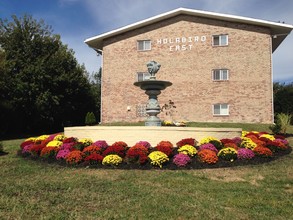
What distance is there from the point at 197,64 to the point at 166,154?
15982 mm

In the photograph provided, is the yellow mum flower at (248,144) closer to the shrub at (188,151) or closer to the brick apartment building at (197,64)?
the shrub at (188,151)

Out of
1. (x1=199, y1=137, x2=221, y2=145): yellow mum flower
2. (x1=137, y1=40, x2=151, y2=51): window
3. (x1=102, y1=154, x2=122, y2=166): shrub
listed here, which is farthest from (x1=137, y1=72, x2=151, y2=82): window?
(x1=102, y1=154, x2=122, y2=166): shrub

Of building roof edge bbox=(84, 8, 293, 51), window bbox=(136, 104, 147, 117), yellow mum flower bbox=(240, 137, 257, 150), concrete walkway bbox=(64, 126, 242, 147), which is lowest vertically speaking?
yellow mum flower bbox=(240, 137, 257, 150)

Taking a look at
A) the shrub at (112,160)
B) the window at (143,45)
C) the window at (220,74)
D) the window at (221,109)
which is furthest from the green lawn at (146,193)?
the window at (143,45)

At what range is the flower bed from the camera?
356 inches

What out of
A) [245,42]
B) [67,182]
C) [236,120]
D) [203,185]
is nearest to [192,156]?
[203,185]

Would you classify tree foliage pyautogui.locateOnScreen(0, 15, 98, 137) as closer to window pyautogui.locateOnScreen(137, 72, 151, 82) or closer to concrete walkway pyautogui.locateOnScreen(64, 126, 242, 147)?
window pyautogui.locateOnScreen(137, 72, 151, 82)

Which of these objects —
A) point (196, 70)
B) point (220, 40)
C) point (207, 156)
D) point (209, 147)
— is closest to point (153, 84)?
point (209, 147)

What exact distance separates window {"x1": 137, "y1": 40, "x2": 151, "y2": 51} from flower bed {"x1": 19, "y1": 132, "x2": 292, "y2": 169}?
15.7 meters

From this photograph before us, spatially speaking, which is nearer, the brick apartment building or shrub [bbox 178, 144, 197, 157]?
shrub [bbox 178, 144, 197, 157]

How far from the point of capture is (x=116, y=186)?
679cm

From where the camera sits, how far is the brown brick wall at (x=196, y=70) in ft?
74.9

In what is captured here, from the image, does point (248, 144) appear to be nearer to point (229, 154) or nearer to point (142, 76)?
point (229, 154)

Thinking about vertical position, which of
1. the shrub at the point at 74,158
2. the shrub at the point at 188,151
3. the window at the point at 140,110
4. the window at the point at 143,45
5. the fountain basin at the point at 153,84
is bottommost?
the shrub at the point at 74,158
